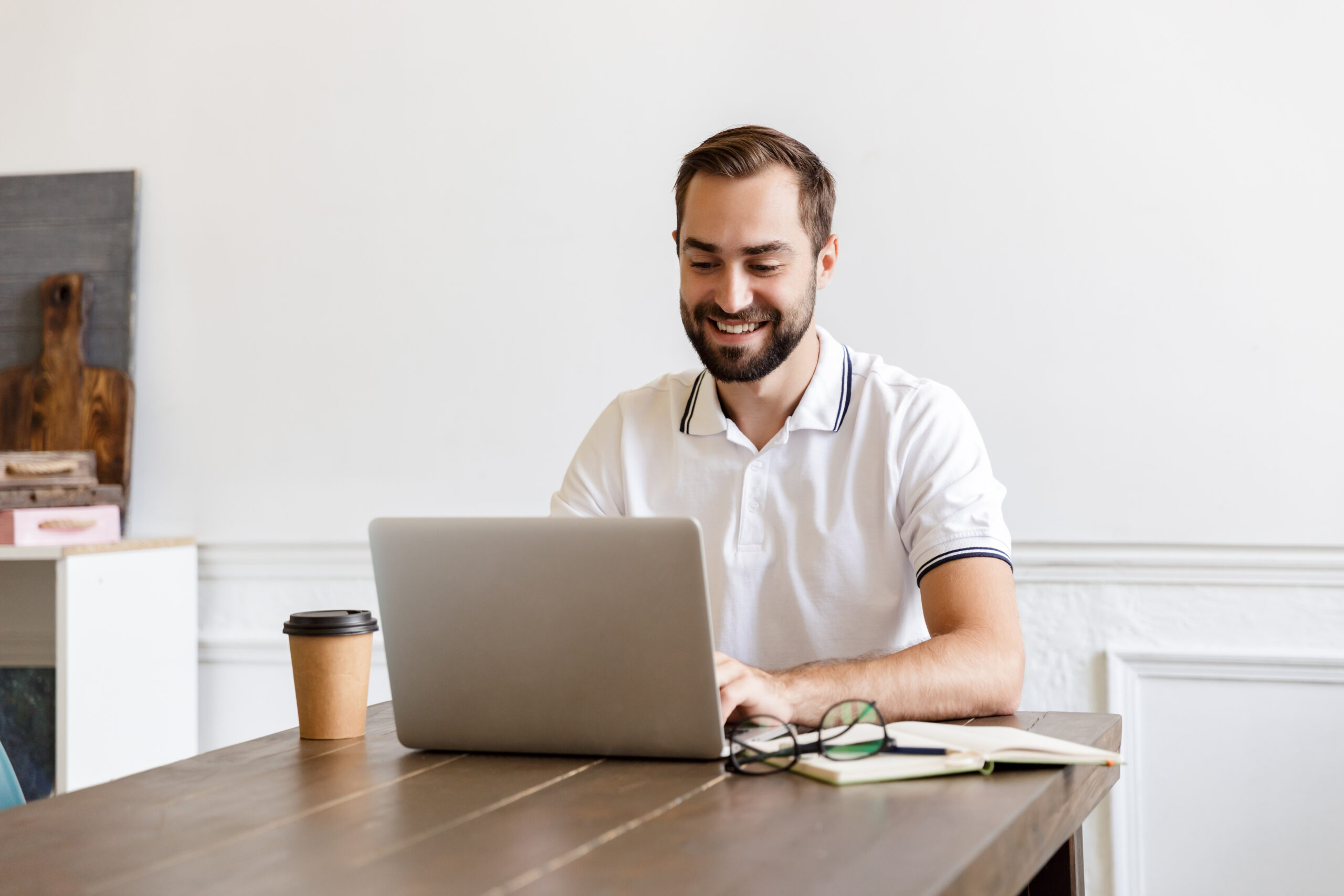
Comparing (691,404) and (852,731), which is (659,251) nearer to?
(691,404)

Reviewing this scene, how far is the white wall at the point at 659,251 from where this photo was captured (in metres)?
2.28

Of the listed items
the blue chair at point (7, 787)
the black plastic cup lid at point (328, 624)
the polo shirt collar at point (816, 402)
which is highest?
the polo shirt collar at point (816, 402)

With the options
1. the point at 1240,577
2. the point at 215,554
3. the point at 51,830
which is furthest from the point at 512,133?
the point at 51,830

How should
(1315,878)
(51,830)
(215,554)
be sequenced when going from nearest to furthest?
(51,830)
(1315,878)
(215,554)

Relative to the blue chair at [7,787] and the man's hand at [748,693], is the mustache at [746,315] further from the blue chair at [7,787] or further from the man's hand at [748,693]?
the blue chair at [7,787]

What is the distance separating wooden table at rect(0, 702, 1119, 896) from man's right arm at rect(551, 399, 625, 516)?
0.73m

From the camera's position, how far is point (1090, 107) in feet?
7.72

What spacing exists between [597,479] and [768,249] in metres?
0.44

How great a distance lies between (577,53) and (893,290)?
2.89ft

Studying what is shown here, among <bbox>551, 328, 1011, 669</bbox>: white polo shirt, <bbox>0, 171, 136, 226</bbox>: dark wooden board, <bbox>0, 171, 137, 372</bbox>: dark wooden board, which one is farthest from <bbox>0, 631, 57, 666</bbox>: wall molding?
<bbox>551, 328, 1011, 669</bbox>: white polo shirt

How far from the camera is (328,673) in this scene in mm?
1273

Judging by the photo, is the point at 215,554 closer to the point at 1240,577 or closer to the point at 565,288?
the point at 565,288

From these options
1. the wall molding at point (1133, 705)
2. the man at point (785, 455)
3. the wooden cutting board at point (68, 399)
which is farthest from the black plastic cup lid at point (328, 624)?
the wooden cutting board at point (68, 399)

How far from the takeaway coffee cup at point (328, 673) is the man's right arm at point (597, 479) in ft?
1.93
